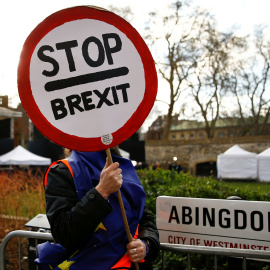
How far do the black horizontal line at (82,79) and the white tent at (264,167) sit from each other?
22.9 m

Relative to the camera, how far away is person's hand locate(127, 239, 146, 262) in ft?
4.87

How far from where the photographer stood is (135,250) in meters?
1.49

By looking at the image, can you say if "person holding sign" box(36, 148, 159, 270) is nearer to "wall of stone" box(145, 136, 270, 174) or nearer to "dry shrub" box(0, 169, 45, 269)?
"dry shrub" box(0, 169, 45, 269)

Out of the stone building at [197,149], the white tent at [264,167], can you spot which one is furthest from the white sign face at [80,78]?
the stone building at [197,149]

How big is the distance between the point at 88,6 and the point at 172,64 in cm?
2901

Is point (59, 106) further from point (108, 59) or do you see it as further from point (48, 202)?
point (48, 202)

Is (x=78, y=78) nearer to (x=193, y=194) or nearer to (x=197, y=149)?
(x=193, y=194)

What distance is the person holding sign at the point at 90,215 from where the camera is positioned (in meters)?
1.37

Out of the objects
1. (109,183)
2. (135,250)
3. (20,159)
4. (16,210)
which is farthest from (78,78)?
(20,159)

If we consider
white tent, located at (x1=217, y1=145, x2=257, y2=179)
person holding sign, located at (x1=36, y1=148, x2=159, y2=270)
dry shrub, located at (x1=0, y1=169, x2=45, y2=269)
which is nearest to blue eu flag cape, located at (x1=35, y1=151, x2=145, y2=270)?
person holding sign, located at (x1=36, y1=148, x2=159, y2=270)

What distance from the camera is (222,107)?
35562mm

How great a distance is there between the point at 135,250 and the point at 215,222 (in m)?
0.95

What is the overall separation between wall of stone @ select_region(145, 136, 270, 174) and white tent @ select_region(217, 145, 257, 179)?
5.38 m

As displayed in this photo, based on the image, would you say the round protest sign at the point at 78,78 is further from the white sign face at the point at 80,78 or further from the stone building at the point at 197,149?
the stone building at the point at 197,149
